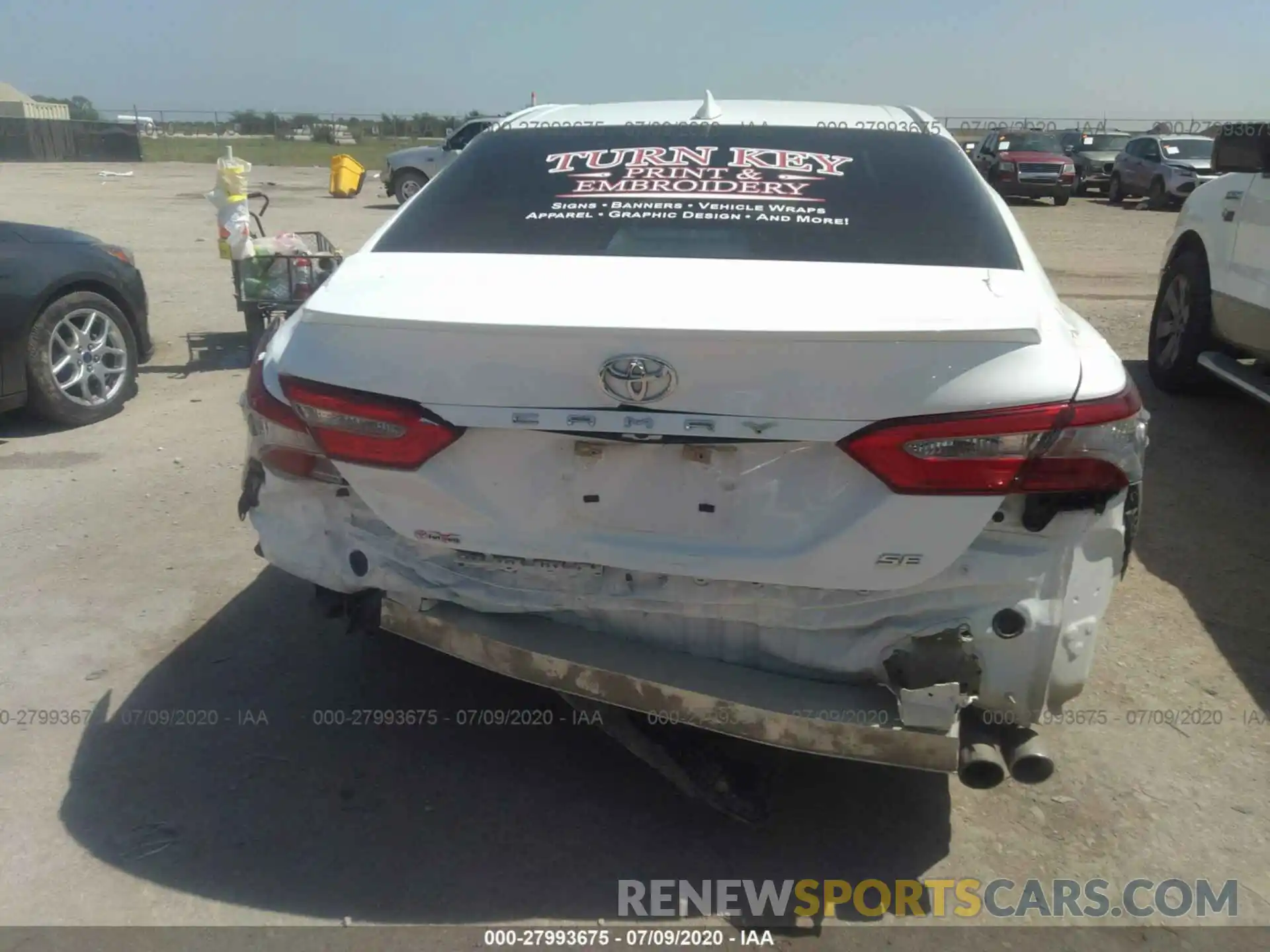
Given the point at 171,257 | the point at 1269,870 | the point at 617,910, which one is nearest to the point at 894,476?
the point at 617,910

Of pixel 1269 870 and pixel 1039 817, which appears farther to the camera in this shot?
pixel 1039 817

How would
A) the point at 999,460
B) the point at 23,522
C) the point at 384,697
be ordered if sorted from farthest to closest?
the point at 23,522 < the point at 384,697 < the point at 999,460

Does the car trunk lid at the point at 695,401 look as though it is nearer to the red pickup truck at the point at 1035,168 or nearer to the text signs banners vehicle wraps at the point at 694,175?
the text signs banners vehicle wraps at the point at 694,175

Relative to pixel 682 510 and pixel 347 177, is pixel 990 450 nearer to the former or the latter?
pixel 682 510

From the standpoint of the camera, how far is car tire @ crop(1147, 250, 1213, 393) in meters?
6.58

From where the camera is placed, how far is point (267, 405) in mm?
2736

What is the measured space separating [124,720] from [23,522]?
2001mm

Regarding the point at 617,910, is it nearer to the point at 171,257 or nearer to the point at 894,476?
the point at 894,476

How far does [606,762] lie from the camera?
10.6 feet

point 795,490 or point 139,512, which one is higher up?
point 795,490

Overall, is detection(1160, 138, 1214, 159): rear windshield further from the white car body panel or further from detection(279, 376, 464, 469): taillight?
detection(279, 376, 464, 469): taillight

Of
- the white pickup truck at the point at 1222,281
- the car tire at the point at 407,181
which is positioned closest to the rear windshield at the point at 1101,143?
the car tire at the point at 407,181

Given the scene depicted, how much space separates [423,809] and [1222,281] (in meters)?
5.51

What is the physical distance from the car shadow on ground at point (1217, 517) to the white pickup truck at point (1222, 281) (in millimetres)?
343
